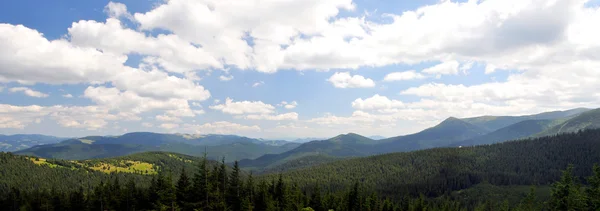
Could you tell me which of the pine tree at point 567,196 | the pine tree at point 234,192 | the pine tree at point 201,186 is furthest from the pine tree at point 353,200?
the pine tree at point 201,186

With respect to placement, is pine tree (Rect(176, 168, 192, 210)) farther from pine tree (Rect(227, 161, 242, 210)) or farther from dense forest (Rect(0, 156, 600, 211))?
pine tree (Rect(227, 161, 242, 210))

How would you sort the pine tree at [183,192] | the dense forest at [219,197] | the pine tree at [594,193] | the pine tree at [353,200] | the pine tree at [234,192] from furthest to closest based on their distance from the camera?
1. the pine tree at [353,200]
2. the pine tree at [234,192]
3. the pine tree at [183,192]
4. the dense forest at [219,197]
5. the pine tree at [594,193]

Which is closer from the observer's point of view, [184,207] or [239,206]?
[184,207]

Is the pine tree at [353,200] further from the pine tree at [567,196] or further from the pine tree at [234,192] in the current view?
the pine tree at [567,196]

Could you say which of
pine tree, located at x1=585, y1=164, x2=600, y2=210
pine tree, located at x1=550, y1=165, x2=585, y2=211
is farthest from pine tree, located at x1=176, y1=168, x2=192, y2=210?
pine tree, located at x1=585, y1=164, x2=600, y2=210

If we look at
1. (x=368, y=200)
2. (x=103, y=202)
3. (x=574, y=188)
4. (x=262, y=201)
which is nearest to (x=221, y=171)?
(x=262, y=201)

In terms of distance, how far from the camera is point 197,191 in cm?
6450

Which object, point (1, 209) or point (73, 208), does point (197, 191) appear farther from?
point (1, 209)

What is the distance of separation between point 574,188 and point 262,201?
6516 cm

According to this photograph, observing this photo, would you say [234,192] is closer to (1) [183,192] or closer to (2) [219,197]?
(2) [219,197]

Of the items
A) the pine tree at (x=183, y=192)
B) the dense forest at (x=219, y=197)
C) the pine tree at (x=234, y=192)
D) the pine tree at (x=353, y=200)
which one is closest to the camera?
the dense forest at (x=219, y=197)

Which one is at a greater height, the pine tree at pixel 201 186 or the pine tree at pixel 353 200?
the pine tree at pixel 201 186

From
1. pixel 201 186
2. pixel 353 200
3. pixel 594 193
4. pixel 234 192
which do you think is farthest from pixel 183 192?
pixel 594 193

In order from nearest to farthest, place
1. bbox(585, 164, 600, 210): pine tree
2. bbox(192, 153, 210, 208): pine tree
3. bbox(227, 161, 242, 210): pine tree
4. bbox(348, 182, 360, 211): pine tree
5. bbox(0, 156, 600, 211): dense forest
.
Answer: bbox(585, 164, 600, 210): pine tree < bbox(0, 156, 600, 211): dense forest < bbox(192, 153, 210, 208): pine tree < bbox(227, 161, 242, 210): pine tree < bbox(348, 182, 360, 211): pine tree
